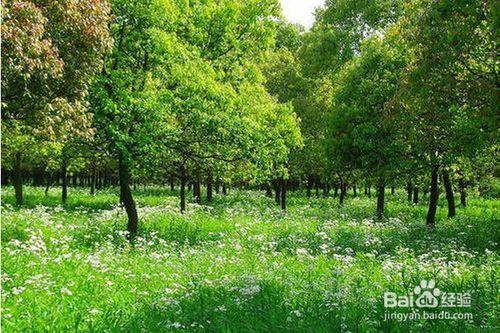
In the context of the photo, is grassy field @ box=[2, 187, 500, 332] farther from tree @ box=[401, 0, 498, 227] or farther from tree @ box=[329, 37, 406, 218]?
tree @ box=[329, 37, 406, 218]

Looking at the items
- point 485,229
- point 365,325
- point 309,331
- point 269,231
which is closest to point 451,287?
point 365,325

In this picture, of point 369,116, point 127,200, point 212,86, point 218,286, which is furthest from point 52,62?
point 369,116

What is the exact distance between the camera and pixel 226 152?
56.6 ft

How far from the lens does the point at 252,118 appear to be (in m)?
17.1

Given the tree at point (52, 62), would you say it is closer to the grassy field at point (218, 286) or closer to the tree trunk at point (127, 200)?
the grassy field at point (218, 286)

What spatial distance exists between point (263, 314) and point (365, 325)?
5.66ft

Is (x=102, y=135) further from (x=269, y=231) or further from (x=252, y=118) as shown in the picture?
(x=269, y=231)

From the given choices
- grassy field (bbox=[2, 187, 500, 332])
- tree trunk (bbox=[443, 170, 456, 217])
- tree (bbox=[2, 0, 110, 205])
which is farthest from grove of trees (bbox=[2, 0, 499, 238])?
grassy field (bbox=[2, 187, 500, 332])

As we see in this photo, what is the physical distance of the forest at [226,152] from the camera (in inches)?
316

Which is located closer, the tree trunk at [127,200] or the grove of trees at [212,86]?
the grove of trees at [212,86]

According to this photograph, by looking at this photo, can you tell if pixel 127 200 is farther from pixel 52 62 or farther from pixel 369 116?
pixel 369 116

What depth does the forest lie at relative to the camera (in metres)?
8.02

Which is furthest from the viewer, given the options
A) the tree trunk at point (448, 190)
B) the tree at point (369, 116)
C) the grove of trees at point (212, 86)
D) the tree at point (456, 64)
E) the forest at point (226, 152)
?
the tree trunk at point (448, 190)

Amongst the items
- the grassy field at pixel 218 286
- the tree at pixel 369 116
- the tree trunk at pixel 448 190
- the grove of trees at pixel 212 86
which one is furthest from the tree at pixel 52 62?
the tree trunk at pixel 448 190
